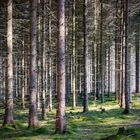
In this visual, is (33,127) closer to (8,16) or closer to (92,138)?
(92,138)

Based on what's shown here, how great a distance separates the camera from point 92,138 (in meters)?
13.0

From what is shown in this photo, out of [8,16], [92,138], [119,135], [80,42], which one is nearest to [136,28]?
[80,42]

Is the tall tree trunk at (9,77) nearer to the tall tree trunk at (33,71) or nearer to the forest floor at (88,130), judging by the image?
the forest floor at (88,130)

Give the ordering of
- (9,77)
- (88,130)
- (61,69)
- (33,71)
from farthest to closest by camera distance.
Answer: (9,77)
(33,71)
(88,130)
(61,69)

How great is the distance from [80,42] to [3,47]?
7.41m

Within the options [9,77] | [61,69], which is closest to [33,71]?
[9,77]

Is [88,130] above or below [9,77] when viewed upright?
below

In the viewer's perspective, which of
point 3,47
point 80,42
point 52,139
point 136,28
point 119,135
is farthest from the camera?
point 136,28

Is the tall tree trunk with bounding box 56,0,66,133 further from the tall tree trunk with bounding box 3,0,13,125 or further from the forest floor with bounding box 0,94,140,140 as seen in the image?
the tall tree trunk with bounding box 3,0,13,125

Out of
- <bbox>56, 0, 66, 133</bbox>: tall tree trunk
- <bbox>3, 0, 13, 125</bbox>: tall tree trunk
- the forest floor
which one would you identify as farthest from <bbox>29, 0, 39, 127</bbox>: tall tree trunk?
<bbox>56, 0, 66, 133</bbox>: tall tree trunk

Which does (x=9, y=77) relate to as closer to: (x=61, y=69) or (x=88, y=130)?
(x=61, y=69)

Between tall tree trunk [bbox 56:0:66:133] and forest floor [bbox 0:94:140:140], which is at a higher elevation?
tall tree trunk [bbox 56:0:66:133]

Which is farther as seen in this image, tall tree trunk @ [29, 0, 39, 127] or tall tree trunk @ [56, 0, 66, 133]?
tall tree trunk @ [29, 0, 39, 127]

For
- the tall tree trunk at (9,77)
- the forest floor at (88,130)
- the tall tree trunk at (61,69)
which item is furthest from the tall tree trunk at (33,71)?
the tall tree trunk at (61,69)
